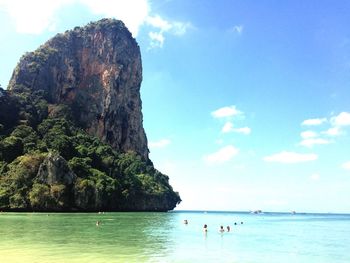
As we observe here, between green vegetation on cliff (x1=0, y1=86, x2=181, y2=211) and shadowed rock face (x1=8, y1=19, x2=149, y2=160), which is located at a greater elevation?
shadowed rock face (x1=8, y1=19, x2=149, y2=160)

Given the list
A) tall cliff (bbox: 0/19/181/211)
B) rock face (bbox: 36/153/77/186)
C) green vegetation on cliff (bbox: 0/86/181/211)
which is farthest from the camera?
tall cliff (bbox: 0/19/181/211)

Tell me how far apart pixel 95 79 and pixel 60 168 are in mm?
64906

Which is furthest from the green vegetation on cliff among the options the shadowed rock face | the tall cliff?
the shadowed rock face

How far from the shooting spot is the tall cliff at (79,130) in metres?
95.4

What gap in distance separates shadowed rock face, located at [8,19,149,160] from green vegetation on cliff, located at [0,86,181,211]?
5.97 metres

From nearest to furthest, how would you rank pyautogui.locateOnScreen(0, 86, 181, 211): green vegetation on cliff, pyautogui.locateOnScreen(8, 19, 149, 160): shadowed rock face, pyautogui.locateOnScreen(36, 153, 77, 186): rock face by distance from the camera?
pyautogui.locateOnScreen(0, 86, 181, 211): green vegetation on cliff → pyautogui.locateOnScreen(36, 153, 77, 186): rock face → pyautogui.locateOnScreen(8, 19, 149, 160): shadowed rock face

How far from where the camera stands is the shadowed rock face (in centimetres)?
14775

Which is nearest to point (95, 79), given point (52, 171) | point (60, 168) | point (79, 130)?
point (79, 130)

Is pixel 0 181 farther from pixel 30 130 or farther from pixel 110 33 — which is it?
pixel 110 33

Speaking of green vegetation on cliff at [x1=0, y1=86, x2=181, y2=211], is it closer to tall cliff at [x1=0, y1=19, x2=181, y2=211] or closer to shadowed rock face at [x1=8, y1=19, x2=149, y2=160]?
tall cliff at [x1=0, y1=19, x2=181, y2=211]

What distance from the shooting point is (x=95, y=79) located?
15512 centimetres

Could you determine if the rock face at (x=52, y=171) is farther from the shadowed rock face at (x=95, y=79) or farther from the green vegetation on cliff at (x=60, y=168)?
the shadowed rock face at (x=95, y=79)

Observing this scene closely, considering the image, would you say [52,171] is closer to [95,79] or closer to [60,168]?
[60,168]

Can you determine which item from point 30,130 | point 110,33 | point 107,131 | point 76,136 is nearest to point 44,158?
point 30,130
